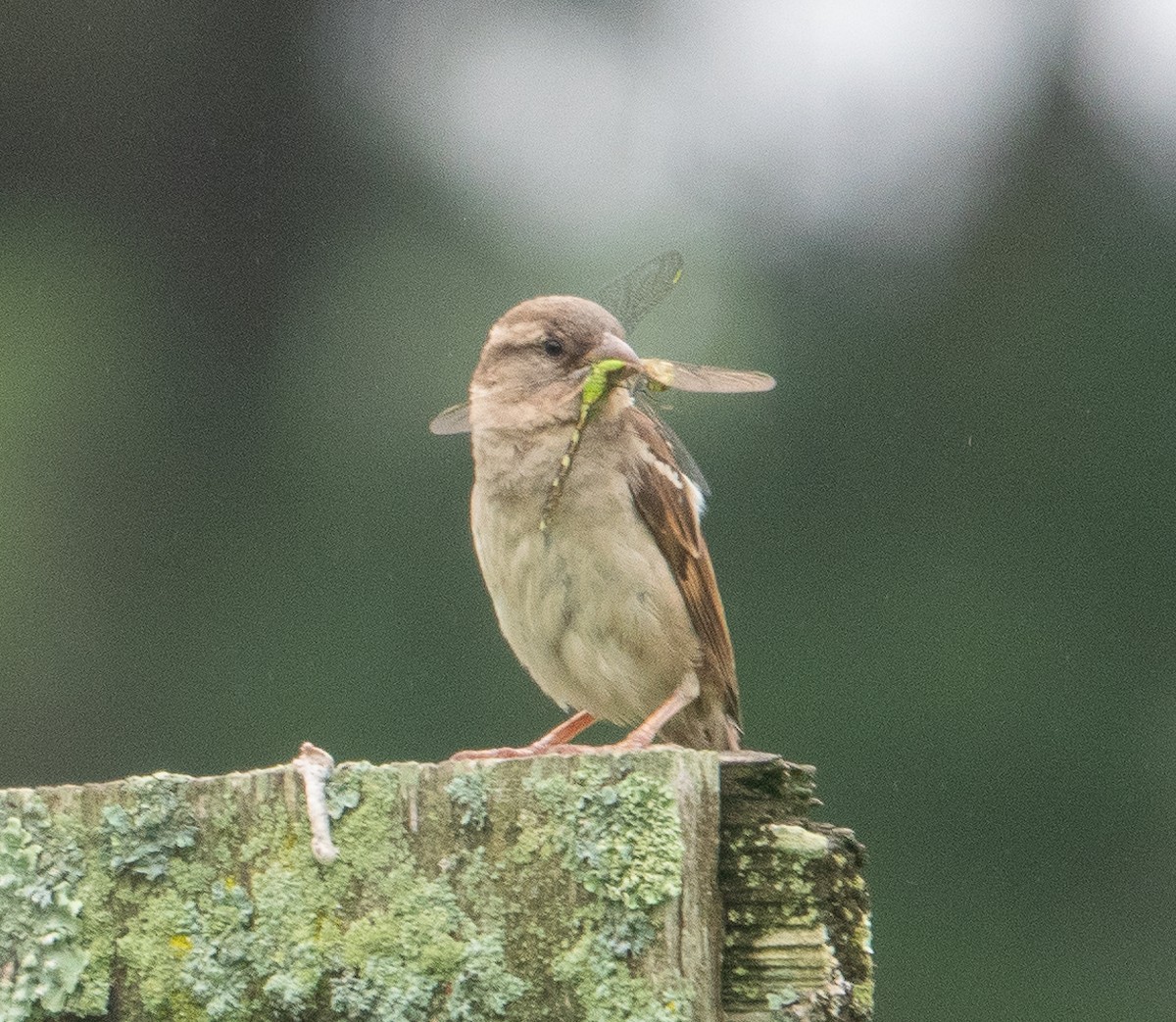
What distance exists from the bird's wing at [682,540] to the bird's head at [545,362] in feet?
0.60

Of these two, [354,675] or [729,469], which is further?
[729,469]

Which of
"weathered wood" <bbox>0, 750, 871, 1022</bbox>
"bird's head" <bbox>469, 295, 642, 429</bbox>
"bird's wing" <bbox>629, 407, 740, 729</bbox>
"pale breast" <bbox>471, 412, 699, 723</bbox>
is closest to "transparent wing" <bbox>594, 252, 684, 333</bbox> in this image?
"bird's head" <bbox>469, 295, 642, 429</bbox>

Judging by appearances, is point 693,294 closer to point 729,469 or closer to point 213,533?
point 729,469

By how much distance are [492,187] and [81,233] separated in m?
2.63

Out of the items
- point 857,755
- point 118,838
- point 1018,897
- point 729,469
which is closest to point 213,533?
point 729,469

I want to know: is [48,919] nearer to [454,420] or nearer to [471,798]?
[471,798]

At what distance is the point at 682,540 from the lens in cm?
440

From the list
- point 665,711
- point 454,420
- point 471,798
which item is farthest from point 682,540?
point 471,798

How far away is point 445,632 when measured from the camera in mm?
9516

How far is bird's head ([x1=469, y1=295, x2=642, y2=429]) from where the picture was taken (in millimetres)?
4336

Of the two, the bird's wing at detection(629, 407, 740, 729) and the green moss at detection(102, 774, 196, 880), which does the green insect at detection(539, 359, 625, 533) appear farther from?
the green moss at detection(102, 774, 196, 880)

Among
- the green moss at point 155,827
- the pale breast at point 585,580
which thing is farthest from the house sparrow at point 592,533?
the green moss at point 155,827

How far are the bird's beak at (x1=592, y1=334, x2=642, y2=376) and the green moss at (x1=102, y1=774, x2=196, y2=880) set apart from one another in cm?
178

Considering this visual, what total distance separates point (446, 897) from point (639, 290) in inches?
94.0
